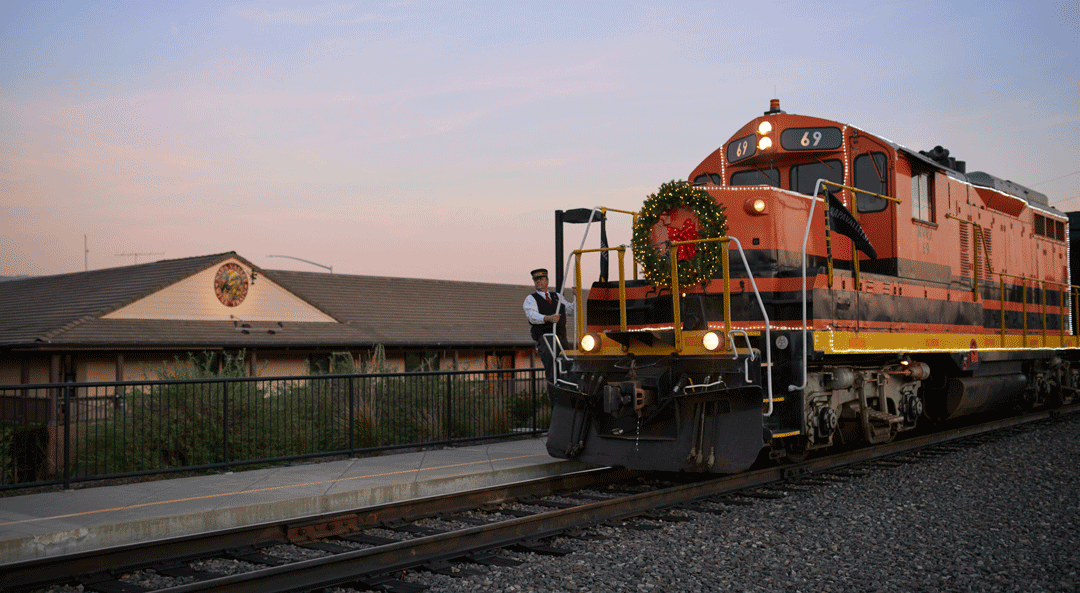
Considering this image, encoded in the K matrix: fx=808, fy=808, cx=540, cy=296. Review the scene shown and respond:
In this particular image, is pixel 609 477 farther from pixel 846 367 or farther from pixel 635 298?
pixel 846 367

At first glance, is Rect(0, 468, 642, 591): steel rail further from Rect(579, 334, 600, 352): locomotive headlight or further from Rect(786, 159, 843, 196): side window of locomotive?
Rect(786, 159, 843, 196): side window of locomotive

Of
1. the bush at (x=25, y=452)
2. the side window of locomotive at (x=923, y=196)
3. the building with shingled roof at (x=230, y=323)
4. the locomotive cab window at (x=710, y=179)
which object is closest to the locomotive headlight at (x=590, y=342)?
the locomotive cab window at (x=710, y=179)

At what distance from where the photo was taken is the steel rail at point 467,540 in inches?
189

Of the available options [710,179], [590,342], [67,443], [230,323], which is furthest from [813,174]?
[230,323]

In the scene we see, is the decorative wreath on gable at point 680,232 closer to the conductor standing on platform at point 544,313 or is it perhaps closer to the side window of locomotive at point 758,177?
the conductor standing on platform at point 544,313

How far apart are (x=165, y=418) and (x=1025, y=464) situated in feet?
34.1

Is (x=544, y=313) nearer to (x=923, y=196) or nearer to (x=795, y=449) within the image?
(x=795, y=449)

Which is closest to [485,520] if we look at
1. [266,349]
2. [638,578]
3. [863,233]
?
[638,578]

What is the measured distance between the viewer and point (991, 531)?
6121 millimetres

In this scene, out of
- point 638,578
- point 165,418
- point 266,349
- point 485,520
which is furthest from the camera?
point 266,349

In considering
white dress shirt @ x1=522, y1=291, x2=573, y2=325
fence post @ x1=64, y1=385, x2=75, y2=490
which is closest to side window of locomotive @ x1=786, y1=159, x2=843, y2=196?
white dress shirt @ x1=522, y1=291, x2=573, y2=325

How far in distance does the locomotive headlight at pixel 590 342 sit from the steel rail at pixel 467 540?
1603 mm

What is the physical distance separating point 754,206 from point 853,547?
11.9 ft

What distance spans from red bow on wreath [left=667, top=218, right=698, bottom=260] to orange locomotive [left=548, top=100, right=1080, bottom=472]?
2cm
